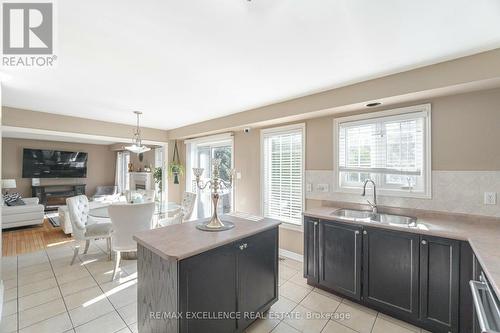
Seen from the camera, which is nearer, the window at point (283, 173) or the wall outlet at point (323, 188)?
the wall outlet at point (323, 188)

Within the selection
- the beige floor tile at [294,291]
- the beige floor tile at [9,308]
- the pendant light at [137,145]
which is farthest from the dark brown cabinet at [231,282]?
the pendant light at [137,145]

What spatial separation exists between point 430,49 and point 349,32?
0.82 m

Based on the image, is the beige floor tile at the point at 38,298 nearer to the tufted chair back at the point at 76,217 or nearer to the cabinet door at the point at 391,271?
the tufted chair back at the point at 76,217

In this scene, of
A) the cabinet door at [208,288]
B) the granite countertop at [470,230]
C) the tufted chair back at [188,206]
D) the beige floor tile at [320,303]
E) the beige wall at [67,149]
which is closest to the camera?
the granite countertop at [470,230]

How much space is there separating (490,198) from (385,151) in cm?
99

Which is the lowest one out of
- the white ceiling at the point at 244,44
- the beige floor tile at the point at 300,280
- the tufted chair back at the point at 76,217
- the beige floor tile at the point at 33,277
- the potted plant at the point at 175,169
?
the beige floor tile at the point at 300,280

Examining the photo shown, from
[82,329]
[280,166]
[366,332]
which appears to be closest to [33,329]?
[82,329]

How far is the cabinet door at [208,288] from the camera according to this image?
1392mm

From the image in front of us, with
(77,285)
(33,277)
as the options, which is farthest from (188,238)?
(33,277)

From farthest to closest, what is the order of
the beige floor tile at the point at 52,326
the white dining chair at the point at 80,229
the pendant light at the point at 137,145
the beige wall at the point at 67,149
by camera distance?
1. the beige wall at the point at 67,149
2. the pendant light at the point at 137,145
3. the white dining chair at the point at 80,229
4. the beige floor tile at the point at 52,326

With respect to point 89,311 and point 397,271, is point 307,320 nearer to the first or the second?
point 397,271

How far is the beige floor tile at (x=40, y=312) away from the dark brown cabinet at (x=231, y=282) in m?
1.74

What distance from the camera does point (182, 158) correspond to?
549 centimetres

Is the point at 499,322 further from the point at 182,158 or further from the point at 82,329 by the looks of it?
the point at 182,158
